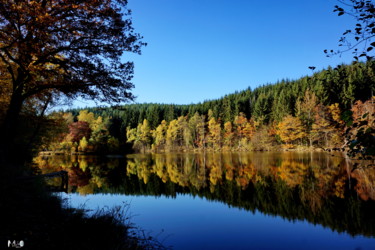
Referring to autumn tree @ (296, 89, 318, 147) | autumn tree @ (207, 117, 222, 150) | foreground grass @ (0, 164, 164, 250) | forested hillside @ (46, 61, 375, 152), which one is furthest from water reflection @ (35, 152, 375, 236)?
autumn tree @ (207, 117, 222, 150)

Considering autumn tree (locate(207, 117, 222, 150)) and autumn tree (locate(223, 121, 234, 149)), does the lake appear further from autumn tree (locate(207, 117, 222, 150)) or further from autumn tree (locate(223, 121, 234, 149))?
autumn tree (locate(207, 117, 222, 150))

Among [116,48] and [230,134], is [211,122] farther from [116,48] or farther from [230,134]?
[116,48]

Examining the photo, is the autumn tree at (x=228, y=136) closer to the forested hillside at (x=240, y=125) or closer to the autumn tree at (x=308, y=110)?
the forested hillside at (x=240, y=125)

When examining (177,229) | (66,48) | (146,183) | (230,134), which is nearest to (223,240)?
(177,229)

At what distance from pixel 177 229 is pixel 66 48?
26.9 ft

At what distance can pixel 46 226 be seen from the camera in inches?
207

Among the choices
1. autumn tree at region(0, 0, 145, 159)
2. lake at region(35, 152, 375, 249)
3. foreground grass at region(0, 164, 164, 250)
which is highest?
autumn tree at region(0, 0, 145, 159)

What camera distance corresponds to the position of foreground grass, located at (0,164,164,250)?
4.53m

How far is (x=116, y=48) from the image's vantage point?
31.0 ft

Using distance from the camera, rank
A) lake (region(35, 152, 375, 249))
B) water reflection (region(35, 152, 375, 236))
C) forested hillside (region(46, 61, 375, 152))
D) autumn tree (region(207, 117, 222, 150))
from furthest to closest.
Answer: autumn tree (region(207, 117, 222, 150)), forested hillside (region(46, 61, 375, 152)), water reflection (region(35, 152, 375, 236)), lake (region(35, 152, 375, 249))

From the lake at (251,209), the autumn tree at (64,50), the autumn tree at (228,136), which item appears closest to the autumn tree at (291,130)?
the autumn tree at (228,136)

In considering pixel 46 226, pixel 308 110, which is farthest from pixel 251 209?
pixel 308 110

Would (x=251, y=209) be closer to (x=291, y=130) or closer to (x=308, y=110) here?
(x=291, y=130)

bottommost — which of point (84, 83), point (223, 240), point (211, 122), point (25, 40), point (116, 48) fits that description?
point (223, 240)
